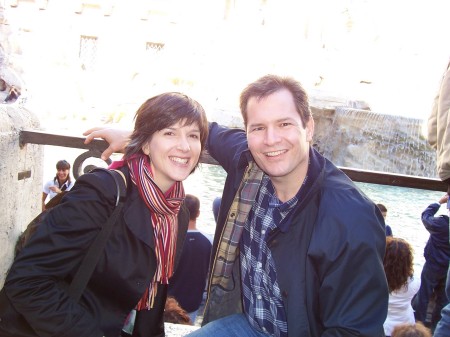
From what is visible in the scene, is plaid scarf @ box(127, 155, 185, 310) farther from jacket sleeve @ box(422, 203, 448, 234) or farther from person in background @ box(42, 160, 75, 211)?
person in background @ box(42, 160, 75, 211)

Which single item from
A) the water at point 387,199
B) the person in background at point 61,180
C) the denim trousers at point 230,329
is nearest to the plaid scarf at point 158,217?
the denim trousers at point 230,329

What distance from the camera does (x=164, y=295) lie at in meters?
2.07

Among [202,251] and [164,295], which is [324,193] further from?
[202,251]

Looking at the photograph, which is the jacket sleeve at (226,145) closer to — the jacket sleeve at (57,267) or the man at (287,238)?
the man at (287,238)

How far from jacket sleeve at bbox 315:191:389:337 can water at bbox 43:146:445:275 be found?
8.63 m

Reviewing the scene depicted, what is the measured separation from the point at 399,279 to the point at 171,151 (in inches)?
87.0

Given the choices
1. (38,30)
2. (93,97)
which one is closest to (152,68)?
(93,97)

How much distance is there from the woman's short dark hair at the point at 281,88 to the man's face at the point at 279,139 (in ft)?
0.06

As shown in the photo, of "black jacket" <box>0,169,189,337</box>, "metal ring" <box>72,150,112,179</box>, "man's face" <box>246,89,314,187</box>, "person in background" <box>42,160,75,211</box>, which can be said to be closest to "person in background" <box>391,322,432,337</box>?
"man's face" <box>246,89,314,187</box>

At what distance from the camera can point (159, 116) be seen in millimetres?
2000

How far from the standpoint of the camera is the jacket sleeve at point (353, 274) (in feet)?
5.37

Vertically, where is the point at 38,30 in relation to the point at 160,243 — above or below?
above

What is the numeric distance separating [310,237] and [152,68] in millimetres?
27840

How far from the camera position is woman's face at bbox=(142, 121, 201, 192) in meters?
2.02
